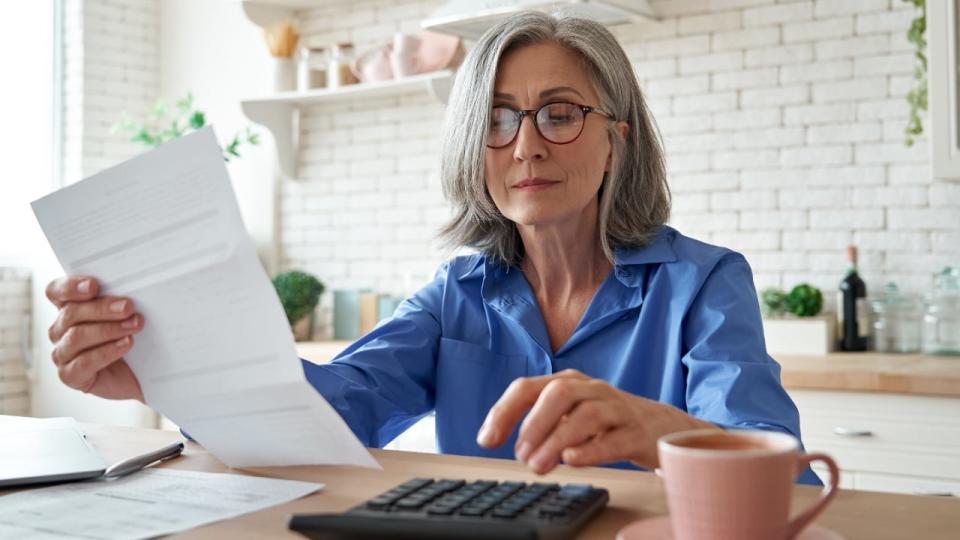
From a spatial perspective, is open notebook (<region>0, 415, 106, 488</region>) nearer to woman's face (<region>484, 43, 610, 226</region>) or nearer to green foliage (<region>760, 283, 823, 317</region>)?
woman's face (<region>484, 43, 610, 226</region>)

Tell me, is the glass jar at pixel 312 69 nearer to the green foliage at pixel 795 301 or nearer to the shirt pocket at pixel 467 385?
the green foliage at pixel 795 301

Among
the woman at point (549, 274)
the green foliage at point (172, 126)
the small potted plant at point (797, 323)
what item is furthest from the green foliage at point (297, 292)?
the woman at point (549, 274)

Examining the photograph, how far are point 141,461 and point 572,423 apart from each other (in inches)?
23.2

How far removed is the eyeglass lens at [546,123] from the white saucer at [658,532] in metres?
1.00

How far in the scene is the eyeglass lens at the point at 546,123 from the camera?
179cm

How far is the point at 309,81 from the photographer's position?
4.33 meters

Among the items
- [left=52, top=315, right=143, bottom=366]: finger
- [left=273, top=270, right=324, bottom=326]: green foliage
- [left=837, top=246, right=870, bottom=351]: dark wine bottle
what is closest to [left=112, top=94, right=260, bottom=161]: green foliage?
[left=273, top=270, right=324, bottom=326]: green foliage

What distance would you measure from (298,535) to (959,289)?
283 centimetres

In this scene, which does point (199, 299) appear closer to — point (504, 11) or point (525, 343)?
point (525, 343)

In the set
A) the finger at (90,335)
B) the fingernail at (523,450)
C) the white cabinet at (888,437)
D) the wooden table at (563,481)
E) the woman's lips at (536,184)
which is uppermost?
the woman's lips at (536,184)

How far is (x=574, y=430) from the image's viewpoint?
988mm

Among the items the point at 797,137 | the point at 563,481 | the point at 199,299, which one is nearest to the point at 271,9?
the point at 797,137

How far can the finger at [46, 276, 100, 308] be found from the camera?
1.20 m

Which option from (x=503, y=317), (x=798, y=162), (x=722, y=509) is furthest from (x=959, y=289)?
(x=722, y=509)
